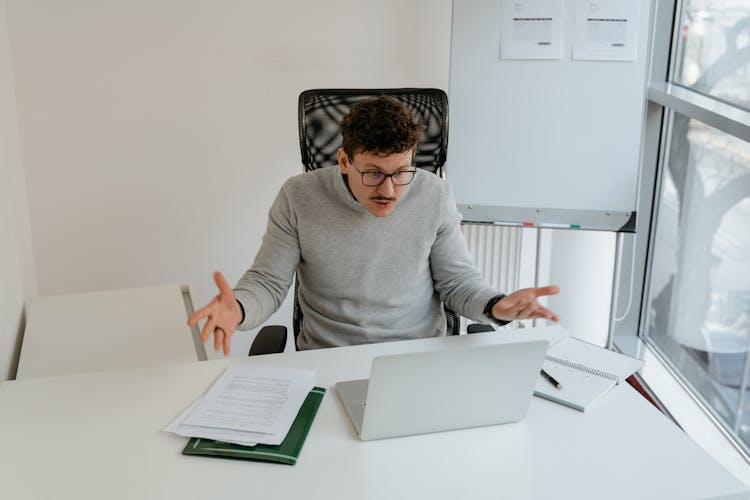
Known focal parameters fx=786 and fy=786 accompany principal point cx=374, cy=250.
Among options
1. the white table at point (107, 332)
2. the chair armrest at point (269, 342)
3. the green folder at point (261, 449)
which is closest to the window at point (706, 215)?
the chair armrest at point (269, 342)

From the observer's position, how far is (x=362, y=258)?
2.04 metres

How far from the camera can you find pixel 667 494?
1.33 metres

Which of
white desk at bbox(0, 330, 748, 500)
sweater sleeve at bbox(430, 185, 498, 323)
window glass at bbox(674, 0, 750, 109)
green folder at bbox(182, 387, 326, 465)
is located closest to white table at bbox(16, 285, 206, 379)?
white desk at bbox(0, 330, 748, 500)

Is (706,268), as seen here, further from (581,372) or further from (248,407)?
(248,407)

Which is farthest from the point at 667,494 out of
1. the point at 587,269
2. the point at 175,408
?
the point at 587,269

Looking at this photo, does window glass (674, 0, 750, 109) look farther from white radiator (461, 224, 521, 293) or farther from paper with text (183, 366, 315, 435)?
paper with text (183, 366, 315, 435)

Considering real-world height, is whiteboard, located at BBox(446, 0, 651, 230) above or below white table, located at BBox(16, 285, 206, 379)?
above

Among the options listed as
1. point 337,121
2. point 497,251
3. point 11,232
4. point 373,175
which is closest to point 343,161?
point 373,175

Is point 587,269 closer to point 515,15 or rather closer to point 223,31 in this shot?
point 515,15

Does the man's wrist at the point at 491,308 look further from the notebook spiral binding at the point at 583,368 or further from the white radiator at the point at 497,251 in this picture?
the white radiator at the point at 497,251

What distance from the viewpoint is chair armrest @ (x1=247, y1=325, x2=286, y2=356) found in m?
1.97

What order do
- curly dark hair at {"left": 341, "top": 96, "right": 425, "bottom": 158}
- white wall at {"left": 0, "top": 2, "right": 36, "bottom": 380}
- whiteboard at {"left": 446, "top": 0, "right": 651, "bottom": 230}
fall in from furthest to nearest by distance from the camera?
whiteboard at {"left": 446, "top": 0, "right": 651, "bottom": 230}
white wall at {"left": 0, "top": 2, "right": 36, "bottom": 380}
curly dark hair at {"left": 341, "top": 96, "right": 425, "bottom": 158}

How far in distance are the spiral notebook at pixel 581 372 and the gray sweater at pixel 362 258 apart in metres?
0.28

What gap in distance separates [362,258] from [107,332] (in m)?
0.73
